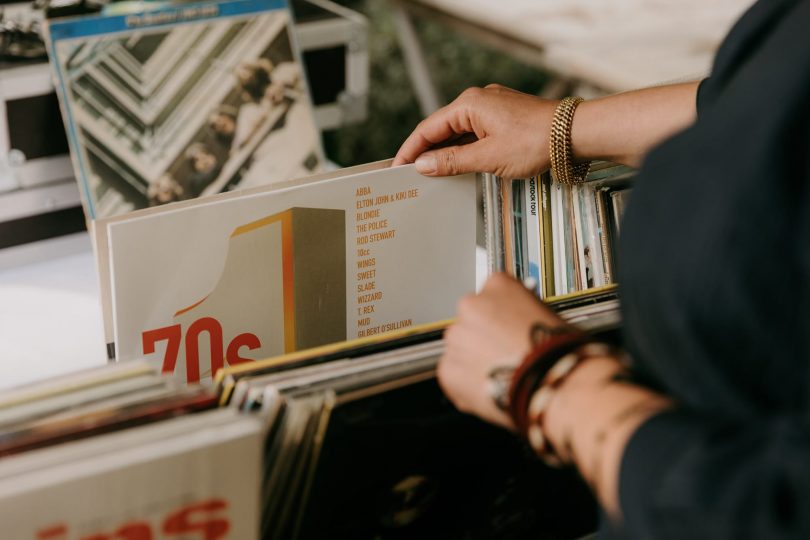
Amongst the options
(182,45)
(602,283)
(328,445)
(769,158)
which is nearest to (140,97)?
(182,45)

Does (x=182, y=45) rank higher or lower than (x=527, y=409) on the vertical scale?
higher

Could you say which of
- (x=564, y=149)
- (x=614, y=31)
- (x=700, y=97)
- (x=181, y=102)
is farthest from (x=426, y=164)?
(x=614, y=31)

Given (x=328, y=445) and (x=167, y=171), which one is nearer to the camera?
(x=328, y=445)

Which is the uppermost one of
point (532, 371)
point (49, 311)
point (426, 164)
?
point (426, 164)

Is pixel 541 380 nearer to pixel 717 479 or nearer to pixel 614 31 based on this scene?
pixel 717 479

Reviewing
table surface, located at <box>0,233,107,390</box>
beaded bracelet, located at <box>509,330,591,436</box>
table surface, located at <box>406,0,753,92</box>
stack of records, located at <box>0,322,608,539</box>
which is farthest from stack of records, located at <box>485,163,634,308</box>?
table surface, located at <box>406,0,753,92</box>

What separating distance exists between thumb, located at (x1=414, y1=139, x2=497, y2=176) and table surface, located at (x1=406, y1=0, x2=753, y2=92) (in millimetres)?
1335

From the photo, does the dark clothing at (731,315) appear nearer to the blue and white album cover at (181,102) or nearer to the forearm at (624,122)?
the forearm at (624,122)

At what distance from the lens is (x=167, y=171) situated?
1.49 metres

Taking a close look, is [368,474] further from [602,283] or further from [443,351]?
[602,283]

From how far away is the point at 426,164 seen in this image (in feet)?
3.28

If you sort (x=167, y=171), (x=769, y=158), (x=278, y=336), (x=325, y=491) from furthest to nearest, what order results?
(x=167, y=171) → (x=278, y=336) → (x=325, y=491) → (x=769, y=158)

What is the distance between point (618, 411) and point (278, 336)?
0.51m

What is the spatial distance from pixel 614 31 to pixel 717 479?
234cm
